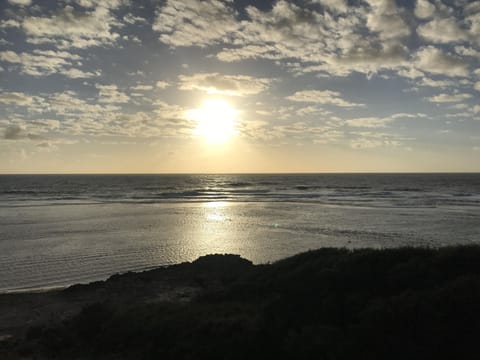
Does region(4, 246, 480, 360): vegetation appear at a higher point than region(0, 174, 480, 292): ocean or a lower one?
higher

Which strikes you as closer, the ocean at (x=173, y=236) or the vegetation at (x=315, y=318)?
the vegetation at (x=315, y=318)

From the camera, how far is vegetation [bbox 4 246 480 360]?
331 inches

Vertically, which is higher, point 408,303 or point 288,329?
point 408,303

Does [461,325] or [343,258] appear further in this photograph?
[343,258]

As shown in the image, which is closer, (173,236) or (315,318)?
(315,318)

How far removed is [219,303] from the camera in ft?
41.4

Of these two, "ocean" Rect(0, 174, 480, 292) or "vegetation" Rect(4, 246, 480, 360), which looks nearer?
"vegetation" Rect(4, 246, 480, 360)

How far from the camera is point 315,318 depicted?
994 cm

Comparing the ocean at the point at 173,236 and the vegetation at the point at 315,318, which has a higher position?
the vegetation at the point at 315,318

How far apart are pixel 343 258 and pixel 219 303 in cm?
449

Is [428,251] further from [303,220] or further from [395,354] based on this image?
[303,220]

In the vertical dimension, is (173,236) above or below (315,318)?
below

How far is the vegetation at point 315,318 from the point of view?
331 inches

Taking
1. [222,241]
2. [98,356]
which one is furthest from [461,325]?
[222,241]
